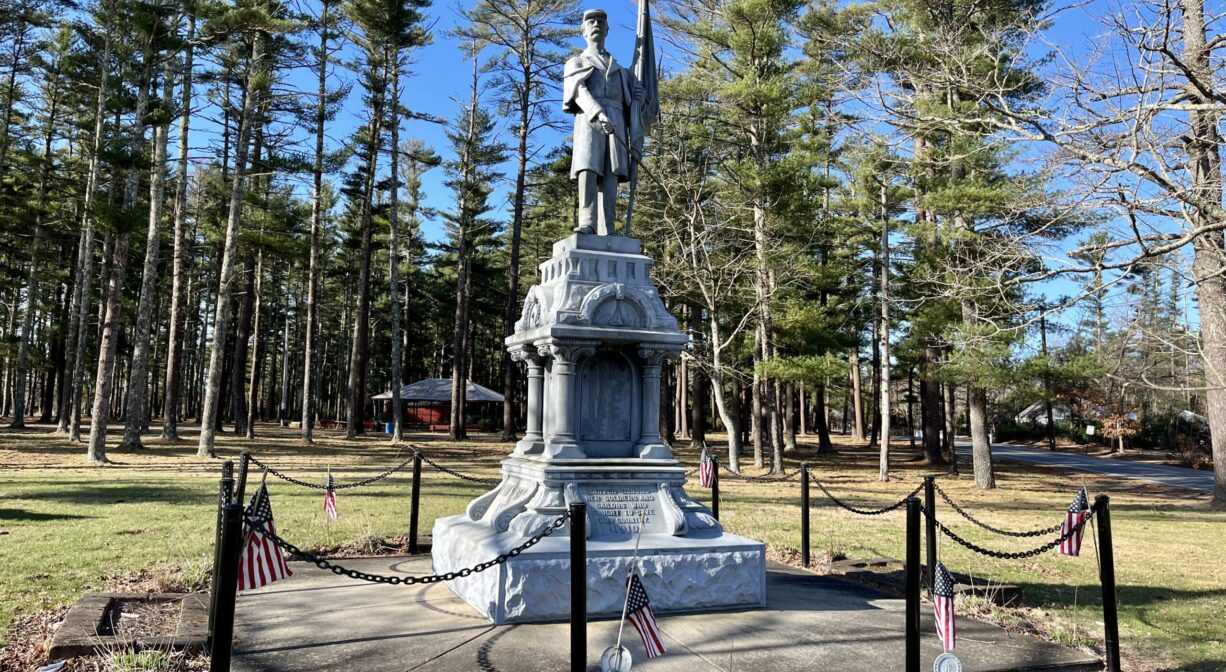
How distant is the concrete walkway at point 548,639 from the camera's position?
5508 mm

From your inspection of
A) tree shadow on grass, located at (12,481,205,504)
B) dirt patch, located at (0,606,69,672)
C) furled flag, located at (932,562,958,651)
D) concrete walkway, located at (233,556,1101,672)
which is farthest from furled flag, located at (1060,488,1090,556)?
tree shadow on grass, located at (12,481,205,504)

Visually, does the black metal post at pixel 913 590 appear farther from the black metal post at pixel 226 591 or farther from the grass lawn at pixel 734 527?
the black metal post at pixel 226 591

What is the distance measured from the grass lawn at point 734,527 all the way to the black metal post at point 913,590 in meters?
2.36

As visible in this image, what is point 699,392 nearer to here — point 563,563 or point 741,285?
point 741,285

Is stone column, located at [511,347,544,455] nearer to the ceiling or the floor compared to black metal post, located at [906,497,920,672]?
nearer to the ceiling

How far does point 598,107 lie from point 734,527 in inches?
290

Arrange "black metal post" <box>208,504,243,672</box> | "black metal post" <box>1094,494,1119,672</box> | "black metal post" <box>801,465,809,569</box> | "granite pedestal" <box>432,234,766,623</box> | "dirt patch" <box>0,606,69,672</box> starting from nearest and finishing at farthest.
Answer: "black metal post" <box>208,504,243,672</box> < "dirt patch" <box>0,606,69,672</box> < "black metal post" <box>1094,494,1119,672</box> < "granite pedestal" <box>432,234,766,623</box> < "black metal post" <box>801,465,809,569</box>

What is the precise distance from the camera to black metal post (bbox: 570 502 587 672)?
15.2 ft

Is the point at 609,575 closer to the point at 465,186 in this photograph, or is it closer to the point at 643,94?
the point at 643,94

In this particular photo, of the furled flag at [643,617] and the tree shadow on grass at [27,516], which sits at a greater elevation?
the furled flag at [643,617]

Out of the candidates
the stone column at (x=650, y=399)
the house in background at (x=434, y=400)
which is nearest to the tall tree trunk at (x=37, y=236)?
the house in background at (x=434, y=400)

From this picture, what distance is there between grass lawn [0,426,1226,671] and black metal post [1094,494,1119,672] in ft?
1.43

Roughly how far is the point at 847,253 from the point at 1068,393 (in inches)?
984

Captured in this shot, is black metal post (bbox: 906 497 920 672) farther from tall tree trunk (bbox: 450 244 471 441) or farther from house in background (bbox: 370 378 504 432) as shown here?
house in background (bbox: 370 378 504 432)
